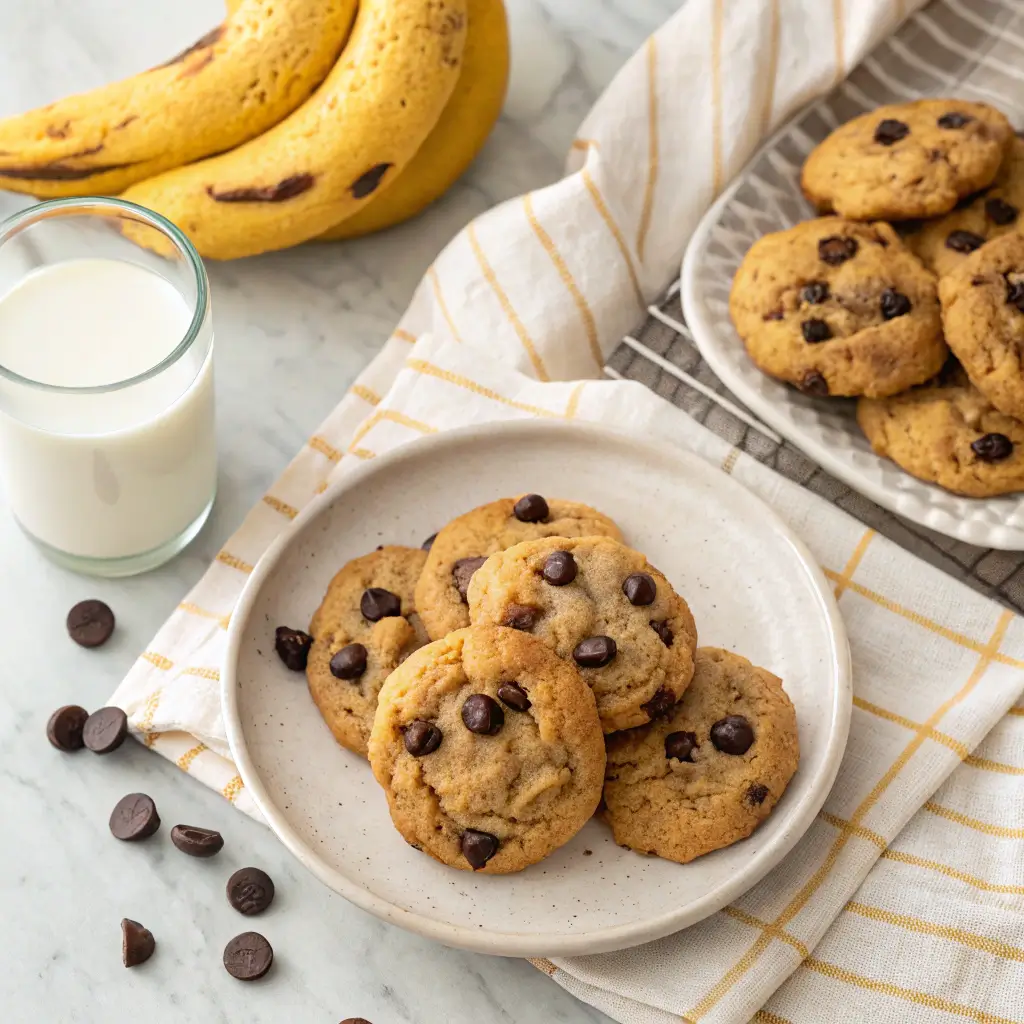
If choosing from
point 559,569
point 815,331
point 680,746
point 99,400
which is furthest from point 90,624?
point 815,331

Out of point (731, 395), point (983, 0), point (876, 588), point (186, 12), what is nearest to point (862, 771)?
point (876, 588)

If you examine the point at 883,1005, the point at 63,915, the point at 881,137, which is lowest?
the point at 63,915

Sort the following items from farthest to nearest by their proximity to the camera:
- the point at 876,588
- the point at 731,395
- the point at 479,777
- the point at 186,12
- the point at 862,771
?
1. the point at 186,12
2. the point at 731,395
3. the point at 876,588
4. the point at 862,771
5. the point at 479,777

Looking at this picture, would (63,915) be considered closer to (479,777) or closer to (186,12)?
(479,777)

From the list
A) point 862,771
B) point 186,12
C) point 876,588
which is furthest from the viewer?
point 186,12

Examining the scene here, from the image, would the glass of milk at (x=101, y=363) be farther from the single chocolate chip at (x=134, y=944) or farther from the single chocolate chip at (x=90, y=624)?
the single chocolate chip at (x=134, y=944)

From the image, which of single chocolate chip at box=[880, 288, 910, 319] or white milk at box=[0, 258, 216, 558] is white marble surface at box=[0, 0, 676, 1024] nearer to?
white milk at box=[0, 258, 216, 558]

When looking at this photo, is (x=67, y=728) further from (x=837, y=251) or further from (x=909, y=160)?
(x=909, y=160)
